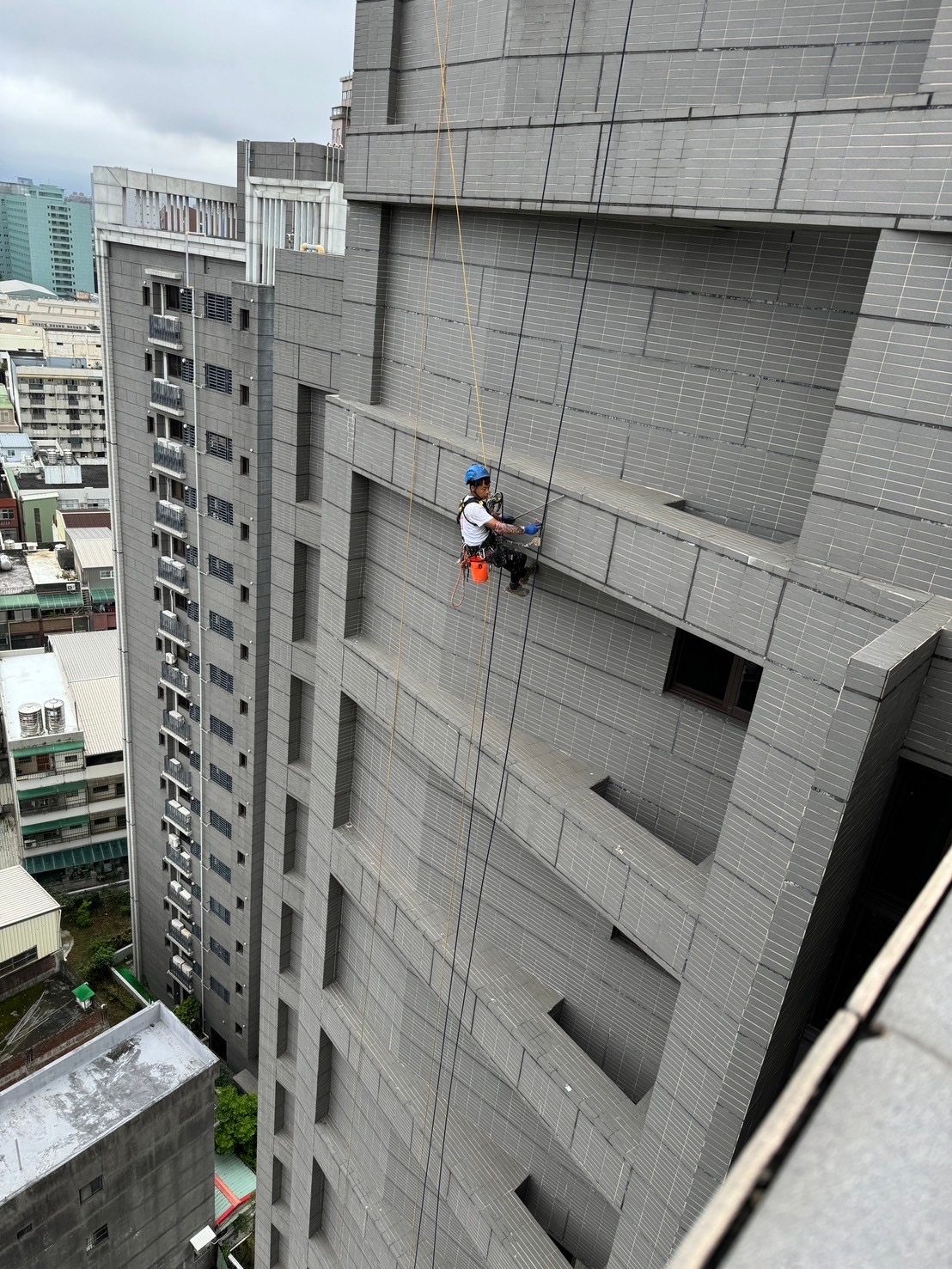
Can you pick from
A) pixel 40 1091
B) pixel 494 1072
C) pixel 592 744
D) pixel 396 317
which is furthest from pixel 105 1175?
pixel 396 317

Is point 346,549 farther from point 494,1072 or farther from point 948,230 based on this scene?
point 948,230

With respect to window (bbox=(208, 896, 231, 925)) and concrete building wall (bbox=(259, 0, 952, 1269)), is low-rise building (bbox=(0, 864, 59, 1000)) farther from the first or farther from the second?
concrete building wall (bbox=(259, 0, 952, 1269))

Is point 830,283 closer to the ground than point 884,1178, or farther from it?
farther from it

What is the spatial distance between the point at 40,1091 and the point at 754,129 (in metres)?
32.7

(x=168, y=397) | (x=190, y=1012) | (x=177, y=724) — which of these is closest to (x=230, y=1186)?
(x=190, y=1012)

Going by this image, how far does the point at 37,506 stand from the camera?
7494cm

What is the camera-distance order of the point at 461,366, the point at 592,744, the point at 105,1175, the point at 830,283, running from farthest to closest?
the point at 105,1175, the point at 461,366, the point at 592,744, the point at 830,283

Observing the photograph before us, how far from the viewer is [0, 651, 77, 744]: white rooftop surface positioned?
46688 mm

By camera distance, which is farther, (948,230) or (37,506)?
(37,506)

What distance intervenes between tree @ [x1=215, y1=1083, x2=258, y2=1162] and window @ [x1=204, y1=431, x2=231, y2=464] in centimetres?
2755

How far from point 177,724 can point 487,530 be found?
94.1 feet

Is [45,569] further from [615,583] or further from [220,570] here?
[615,583]

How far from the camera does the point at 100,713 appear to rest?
50.5m

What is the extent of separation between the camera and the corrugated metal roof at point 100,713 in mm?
48531
